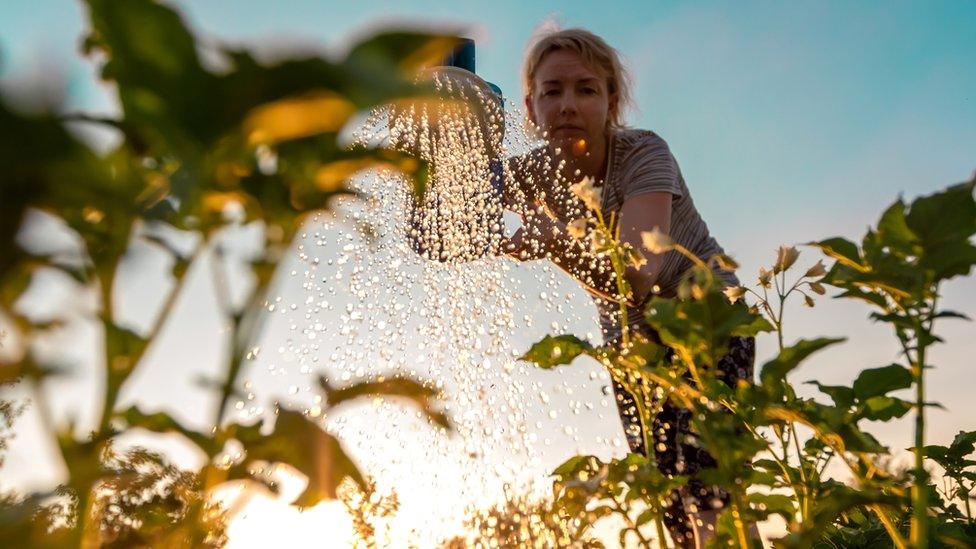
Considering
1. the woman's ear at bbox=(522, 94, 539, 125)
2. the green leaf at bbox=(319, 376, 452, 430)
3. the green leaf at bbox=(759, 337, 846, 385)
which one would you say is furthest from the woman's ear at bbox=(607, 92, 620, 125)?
the green leaf at bbox=(319, 376, 452, 430)

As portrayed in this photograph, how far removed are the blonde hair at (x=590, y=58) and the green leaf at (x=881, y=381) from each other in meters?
3.23

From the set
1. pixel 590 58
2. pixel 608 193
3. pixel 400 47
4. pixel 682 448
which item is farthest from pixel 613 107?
pixel 400 47

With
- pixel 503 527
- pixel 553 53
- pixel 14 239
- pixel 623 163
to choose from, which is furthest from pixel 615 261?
pixel 553 53

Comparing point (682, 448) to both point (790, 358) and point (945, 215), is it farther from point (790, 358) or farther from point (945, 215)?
point (945, 215)

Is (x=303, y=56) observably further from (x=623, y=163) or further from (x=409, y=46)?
(x=623, y=163)

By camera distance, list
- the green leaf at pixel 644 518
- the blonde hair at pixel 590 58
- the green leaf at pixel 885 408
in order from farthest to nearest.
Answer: the blonde hair at pixel 590 58
the green leaf at pixel 644 518
the green leaf at pixel 885 408

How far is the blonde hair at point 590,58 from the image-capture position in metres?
4.43

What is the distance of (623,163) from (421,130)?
100 cm

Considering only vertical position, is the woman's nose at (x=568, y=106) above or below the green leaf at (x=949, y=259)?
above

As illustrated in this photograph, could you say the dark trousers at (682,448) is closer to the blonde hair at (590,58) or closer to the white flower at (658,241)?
the blonde hair at (590,58)

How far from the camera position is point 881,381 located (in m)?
1.41

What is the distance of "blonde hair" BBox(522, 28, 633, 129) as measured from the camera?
443 centimetres

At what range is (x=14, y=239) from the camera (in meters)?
0.47

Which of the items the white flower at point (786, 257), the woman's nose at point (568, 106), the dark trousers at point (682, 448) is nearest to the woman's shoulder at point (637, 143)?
the woman's nose at point (568, 106)
